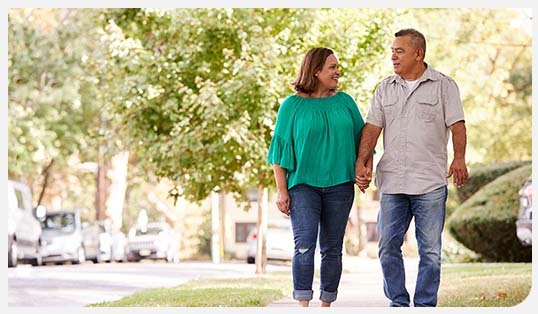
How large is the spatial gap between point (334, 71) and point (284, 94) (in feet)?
31.4

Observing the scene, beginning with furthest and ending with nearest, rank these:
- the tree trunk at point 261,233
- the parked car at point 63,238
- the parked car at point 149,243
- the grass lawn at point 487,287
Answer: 1. the parked car at point 149,243
2. the parked car at point 63,238
3. the tree trunk at point 261,233
4. the grass lawn at point 487,287

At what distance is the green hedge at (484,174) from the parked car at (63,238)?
903 cm

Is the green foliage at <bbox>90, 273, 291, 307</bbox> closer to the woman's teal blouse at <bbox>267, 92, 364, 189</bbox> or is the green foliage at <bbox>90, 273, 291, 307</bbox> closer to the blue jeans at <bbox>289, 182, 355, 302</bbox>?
the blue jeans at <bbox>289, 182, 355, 302</bbox>

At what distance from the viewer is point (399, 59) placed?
7.08 meters

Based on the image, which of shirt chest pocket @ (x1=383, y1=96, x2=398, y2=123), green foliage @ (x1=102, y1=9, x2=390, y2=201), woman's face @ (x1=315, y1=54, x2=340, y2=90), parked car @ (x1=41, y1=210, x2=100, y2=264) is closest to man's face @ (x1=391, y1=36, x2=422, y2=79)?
shirt chest pocket @ (x1=383, y1=96, x2=398, y2=123)

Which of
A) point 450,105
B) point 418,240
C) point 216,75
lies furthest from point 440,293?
point 216,75

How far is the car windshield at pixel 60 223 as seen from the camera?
27.8 metres

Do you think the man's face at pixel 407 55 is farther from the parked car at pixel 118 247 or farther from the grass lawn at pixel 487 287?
the parked car at pixel 118 247

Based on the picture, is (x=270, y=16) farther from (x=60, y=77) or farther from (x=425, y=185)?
(x=60, y=77)

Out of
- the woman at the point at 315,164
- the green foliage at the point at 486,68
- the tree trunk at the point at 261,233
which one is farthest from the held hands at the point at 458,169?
the green foliage at the point at 486,68

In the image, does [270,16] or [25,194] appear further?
[25,194]

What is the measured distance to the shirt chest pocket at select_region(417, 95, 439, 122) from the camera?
7035 mm

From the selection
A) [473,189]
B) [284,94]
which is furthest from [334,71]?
[473,189]

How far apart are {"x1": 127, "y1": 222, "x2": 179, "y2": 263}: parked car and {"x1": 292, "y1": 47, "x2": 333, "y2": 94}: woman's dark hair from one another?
25123 mm
